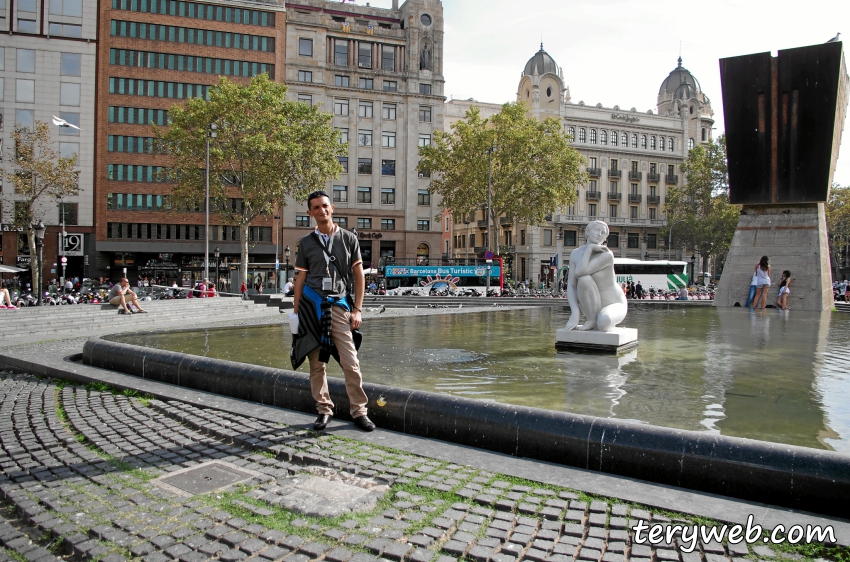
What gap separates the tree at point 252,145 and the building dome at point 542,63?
124 ft

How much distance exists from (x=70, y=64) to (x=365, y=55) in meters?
25.4

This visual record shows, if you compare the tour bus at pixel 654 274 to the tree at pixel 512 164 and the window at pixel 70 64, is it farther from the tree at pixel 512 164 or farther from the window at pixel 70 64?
the window at pixel 70 64

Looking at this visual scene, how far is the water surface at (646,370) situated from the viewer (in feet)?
17.4

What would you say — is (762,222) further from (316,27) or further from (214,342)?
(316,27)

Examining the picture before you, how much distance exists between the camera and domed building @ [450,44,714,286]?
65312mm

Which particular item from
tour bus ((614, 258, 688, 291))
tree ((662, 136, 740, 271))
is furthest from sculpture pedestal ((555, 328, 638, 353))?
tree ((662, 136, 740, 271))

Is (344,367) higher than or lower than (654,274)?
lower

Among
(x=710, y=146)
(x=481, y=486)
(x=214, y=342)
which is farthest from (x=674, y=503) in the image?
(x=710, y=146)

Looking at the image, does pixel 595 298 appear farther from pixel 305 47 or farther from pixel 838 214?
pixel 838 214

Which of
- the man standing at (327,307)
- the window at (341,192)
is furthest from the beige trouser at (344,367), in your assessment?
the window at (341,192)

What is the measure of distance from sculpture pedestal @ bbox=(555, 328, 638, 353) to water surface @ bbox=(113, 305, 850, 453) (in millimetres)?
215

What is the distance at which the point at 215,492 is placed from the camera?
375cm

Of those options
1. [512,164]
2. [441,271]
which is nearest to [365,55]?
[512,164]

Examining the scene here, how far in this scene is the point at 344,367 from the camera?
500 centimetres
